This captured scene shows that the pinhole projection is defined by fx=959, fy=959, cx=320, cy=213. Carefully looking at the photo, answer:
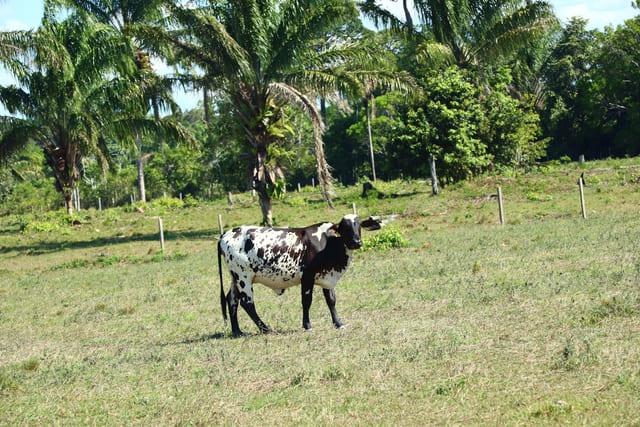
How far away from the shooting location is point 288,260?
13.9m

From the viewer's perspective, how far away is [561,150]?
2410 inches

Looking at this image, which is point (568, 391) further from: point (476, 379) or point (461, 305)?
point (461, 305)

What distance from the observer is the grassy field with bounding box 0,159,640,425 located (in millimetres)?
9070

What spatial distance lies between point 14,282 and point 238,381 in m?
17.4

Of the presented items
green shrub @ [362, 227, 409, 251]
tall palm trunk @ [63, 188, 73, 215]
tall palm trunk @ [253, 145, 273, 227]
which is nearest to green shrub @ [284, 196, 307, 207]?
tall palm trunk @ [253, 145, 273, 227]

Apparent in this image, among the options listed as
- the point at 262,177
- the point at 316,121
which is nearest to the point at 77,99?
the point at 262,177

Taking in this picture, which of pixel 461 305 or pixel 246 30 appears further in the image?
pixel 246 30

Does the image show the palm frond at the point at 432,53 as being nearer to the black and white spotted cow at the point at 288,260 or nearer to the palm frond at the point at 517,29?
the palm frond at the point at 517,29

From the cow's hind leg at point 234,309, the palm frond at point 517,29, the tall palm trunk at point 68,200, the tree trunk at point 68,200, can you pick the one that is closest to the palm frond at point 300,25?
the palm frond at point 517,29

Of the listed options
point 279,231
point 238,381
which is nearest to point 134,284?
point 279,231

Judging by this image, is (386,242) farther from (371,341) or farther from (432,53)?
(432,53)

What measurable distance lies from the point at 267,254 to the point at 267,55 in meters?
18.7

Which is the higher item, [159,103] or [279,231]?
[159,103]

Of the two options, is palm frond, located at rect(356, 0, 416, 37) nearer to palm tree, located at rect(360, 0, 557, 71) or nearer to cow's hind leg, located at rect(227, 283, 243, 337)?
palm tree, located at rect(360, 0, 557, 71)
